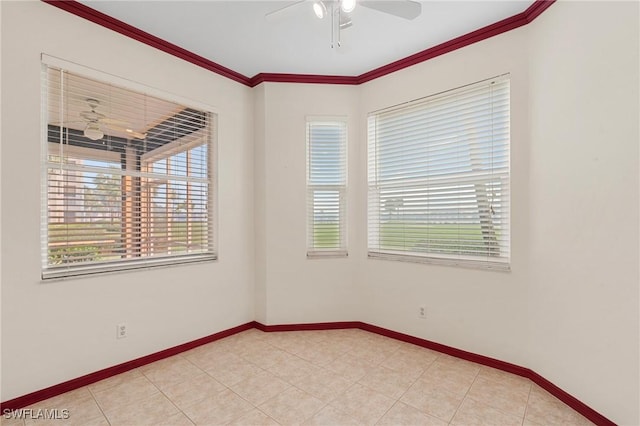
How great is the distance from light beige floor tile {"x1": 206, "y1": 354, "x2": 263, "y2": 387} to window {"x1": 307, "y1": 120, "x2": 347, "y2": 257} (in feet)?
4.29

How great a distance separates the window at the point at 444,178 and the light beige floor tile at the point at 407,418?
1.27 metres

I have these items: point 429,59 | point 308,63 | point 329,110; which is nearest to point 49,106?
point 308,63

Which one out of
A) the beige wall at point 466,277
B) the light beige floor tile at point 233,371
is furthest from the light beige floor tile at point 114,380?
the beige wall at point 466,277

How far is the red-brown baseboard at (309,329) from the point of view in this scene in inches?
76.7

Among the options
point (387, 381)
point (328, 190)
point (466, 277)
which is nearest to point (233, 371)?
point (387, 381)

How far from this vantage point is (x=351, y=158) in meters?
3.41

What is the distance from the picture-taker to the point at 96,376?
230 cm

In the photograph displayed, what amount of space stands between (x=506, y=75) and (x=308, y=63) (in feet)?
5.89

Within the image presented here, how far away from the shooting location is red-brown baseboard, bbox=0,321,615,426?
6.39ft

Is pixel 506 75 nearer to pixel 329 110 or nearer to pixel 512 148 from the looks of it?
pixel 512 148

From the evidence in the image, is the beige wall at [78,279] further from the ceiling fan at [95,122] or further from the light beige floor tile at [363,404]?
the light beige floor tile at [363,404]

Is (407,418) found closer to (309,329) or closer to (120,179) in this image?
(309,329)

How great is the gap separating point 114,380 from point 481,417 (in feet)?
8.66

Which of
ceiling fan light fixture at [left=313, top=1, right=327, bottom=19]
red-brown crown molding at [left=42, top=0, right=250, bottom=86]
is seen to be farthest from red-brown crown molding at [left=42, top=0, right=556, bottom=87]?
ceiling fan light fixture at [left=313, top=1, right=327, bottom=19]
